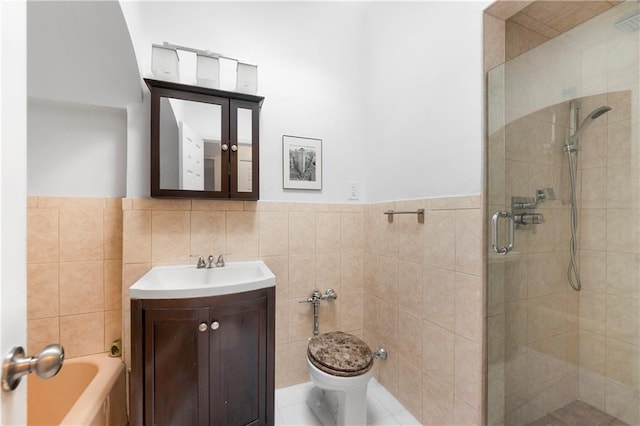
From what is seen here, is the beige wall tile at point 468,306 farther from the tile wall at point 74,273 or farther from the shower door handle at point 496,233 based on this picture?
the tile wall at point 74,273

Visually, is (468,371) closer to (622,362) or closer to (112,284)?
(622,362)

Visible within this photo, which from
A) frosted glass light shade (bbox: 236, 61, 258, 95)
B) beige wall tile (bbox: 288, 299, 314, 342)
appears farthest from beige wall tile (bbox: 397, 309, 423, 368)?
frosted glass light shade (bbox: 236, 61, 258, 95)

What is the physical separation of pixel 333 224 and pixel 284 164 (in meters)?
A: 0.54

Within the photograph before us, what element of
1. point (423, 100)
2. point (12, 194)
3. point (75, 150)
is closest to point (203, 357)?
point (12, 194)

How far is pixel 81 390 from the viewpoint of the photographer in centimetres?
138

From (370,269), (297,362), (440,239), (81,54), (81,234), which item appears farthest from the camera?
(370,269)

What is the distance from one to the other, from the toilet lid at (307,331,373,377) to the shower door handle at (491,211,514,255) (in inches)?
31.9

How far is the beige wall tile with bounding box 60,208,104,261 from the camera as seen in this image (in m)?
1.43

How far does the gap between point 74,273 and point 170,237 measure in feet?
1.71

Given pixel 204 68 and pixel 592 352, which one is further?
pixel 204 68

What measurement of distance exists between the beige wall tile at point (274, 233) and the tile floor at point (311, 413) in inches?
35.6

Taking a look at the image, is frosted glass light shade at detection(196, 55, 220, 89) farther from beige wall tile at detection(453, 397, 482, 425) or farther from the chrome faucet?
beige wall tile at detection(453, 397, 482, 425)

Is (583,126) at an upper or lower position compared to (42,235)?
upper

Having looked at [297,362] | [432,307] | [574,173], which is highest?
[574,173]
